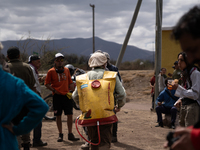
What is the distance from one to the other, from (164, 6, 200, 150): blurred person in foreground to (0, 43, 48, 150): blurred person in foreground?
1.05m

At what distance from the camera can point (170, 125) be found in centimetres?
833

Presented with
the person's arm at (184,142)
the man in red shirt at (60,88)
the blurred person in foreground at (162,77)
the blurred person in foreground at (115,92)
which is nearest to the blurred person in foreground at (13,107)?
the person's arm at (184,142)

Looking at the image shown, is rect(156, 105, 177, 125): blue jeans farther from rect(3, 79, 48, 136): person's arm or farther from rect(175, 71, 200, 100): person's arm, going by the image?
rect(3, 79, 48, 136): person's arm

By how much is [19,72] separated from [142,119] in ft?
19.0

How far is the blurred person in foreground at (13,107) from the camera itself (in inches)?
75.6

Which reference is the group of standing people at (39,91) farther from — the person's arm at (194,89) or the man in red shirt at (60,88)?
the person's arm at (194,89)

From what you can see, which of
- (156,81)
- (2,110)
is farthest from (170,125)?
(2,110)

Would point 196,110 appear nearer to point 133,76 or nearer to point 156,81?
point 156,81

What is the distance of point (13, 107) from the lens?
6.36 ft

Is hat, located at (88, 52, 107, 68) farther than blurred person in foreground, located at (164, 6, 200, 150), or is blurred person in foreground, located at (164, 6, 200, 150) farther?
hat, located at (88, 52, 107, 68)

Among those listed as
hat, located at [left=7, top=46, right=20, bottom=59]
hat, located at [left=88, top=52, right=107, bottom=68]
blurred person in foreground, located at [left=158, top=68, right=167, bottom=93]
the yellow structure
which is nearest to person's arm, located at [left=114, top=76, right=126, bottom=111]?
hat, located at [left=88, top=52, right=107, bottom=68]

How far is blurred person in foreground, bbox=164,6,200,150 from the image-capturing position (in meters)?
1.45

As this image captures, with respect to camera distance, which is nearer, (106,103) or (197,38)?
(197,38)

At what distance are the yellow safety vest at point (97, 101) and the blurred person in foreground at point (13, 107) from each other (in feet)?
5.76
